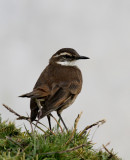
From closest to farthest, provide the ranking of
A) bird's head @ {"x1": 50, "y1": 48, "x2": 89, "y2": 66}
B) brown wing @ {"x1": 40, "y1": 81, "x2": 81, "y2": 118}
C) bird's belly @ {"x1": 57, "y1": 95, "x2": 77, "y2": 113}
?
brown wing @ {"x1": 40, "y1": 81, "x2": 81, "y2": 118} → bird's belly @ {"x1": 57, "y1": 95, "x2": 77, "y2": 113} → bird's head @ {"x1": 50, "y1": 48, "x2": 89, "y2": 66}

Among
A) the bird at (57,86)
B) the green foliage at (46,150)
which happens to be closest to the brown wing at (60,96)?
the bird at (57,86)

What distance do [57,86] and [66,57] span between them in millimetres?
1696

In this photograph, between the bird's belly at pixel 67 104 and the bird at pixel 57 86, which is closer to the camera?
the bird at pixel 57 86

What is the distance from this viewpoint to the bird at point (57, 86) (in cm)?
712

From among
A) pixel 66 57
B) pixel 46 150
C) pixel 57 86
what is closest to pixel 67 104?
pixel 57 86

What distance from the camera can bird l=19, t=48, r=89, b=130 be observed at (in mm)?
7125

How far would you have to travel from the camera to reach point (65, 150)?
5.30 metres

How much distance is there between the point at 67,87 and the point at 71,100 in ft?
1.22

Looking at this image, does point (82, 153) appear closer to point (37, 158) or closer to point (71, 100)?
point (37, 158)

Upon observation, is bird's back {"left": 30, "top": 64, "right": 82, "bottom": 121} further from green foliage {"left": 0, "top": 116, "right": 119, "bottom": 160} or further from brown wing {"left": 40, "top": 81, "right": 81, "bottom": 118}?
green foliage {"left": 0, "top": 116, "right": 119, "bottom": 160}

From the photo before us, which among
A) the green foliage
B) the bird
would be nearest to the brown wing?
the bird

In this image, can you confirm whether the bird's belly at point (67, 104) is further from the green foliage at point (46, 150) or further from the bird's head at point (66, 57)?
the green foliage at point (46, 150)

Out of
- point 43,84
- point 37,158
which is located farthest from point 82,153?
point 43,84

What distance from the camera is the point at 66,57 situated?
914cm
